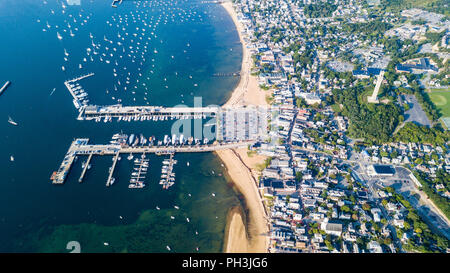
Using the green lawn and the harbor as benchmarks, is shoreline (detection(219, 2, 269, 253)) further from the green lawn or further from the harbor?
the green lawn

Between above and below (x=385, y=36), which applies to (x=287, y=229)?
below

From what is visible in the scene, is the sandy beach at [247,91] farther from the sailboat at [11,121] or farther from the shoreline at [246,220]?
the sailboat at [11,121]

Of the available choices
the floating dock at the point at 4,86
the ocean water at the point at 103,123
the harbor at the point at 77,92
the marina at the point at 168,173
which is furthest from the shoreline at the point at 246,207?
the floating dock at the point at 4,86

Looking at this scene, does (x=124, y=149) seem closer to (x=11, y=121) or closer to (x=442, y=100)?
(x=11, y=121)

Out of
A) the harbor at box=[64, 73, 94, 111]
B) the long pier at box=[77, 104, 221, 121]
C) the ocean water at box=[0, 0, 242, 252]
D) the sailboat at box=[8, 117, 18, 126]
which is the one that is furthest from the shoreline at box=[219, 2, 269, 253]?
the sailboat at box=[8, 117, 18, 126]

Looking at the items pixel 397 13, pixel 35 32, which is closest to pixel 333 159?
pixel 397 13

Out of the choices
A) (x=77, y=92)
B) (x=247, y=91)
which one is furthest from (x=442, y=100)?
(x=77, y=92)

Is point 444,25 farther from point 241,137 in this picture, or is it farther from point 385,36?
point 241,137
